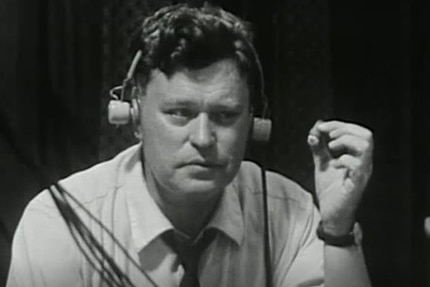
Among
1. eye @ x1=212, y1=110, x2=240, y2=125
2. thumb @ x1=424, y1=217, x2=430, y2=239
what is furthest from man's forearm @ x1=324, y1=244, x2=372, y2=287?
eye @ x1=212, y1=110, x2=240, y2=125

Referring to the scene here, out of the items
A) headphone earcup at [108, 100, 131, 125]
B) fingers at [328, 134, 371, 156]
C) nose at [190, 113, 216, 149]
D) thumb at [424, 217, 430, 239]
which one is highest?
headphone earcup at [108, 100, 131, 125]

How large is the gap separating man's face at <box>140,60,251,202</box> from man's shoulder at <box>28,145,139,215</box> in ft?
0.15

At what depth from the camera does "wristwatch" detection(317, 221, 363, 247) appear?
64.1 inches

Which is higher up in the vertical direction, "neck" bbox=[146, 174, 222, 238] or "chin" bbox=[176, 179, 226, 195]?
"chin" bbox=[176, 179, 226, 195]

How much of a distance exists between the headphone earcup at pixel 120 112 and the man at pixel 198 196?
1cm

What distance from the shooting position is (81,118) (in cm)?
163

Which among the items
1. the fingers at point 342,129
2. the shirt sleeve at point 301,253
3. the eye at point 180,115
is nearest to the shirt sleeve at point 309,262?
the shirt sleeve at point 301,253

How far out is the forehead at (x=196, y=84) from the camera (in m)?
1.60

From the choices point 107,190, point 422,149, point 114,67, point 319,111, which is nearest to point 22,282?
point 107,190

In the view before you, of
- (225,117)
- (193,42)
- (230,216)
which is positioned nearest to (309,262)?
(230,216)

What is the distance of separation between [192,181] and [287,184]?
0.13 metres

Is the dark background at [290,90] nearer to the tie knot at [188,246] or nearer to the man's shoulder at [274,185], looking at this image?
the man's shoulder at [274,185]

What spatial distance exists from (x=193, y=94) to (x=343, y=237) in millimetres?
278

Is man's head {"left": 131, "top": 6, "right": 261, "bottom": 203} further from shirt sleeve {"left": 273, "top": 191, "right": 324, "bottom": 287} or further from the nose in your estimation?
shirt sleeve {"left": 273, "top": 191, "right": 324, "bottom": 287}
